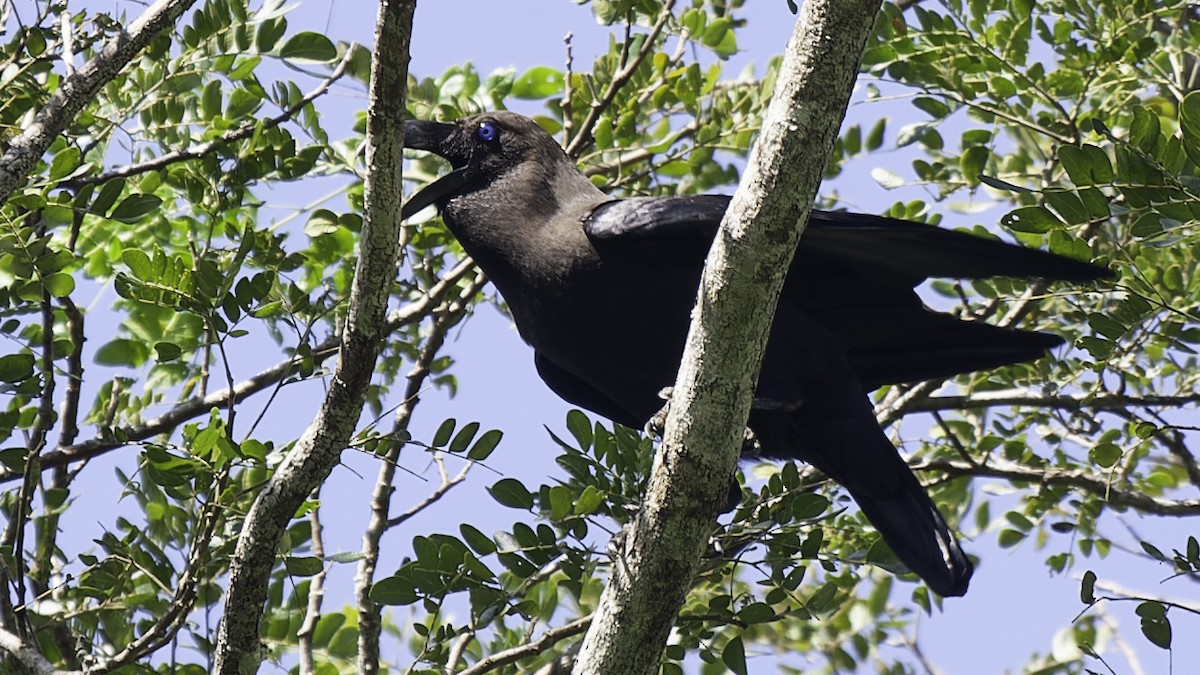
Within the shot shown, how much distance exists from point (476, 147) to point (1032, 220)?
6.82ft

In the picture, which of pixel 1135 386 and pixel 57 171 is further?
pixel 1135 386

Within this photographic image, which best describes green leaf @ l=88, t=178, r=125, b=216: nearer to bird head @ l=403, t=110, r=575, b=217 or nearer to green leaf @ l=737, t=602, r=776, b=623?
bird head @ l=403, t=110, r=575, b=217

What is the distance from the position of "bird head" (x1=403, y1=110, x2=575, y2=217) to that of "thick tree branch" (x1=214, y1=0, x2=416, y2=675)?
62.1 inches

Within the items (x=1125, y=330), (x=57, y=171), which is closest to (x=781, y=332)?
(x=1125, y=330)

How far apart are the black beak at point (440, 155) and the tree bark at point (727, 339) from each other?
1.92 meters

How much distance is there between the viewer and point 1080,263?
11.2 ft

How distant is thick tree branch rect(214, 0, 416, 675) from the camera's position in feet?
9.50

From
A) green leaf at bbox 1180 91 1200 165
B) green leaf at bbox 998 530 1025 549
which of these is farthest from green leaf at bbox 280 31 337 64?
green leaf at bbox 998 530 1025 549

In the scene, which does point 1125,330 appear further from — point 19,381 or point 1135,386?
point 19,381

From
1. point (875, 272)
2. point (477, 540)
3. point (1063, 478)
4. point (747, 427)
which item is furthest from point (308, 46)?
point (1063, 478)

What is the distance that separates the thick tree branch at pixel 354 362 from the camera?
2.90 meters

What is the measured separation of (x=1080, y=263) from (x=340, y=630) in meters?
2.67

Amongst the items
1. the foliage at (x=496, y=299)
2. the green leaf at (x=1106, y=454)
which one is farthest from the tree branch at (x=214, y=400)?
the green leaf at (x=1106, y=454)

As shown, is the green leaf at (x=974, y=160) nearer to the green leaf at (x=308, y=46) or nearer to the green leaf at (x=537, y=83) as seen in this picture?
the green leaf at (x=537, y=83)
